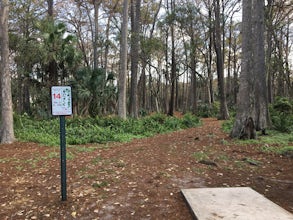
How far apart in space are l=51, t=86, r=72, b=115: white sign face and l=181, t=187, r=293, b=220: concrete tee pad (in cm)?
196

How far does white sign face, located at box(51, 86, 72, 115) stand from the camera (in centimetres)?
294

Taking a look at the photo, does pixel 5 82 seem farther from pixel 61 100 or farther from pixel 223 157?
pixel 223 157

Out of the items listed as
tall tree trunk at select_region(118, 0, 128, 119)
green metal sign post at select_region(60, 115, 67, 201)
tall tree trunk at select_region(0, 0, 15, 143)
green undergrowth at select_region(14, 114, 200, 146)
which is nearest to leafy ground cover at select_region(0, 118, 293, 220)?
green metal sign post at select_region(60, 115, 67, 201)

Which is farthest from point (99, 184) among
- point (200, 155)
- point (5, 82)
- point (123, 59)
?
point (123, 59)

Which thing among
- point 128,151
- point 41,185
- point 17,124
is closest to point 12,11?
point 17,124

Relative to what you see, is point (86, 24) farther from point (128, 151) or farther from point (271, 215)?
point (271, 215)

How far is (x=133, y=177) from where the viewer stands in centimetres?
408

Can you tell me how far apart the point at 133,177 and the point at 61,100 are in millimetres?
1928

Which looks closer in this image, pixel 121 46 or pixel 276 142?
pixel 276 142

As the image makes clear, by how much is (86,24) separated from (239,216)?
22.3m

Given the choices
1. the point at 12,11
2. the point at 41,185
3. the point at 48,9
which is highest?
the point at 48,9

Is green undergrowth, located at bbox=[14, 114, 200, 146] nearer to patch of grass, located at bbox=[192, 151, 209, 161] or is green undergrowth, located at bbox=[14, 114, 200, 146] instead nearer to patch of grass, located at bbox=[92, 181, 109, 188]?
patch of grass, located at bbox=[192, 151, 209, 161]

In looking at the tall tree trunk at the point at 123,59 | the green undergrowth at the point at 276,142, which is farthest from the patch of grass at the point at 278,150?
the tall tree trunk at the point at 123,59

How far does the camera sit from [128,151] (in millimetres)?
6168
